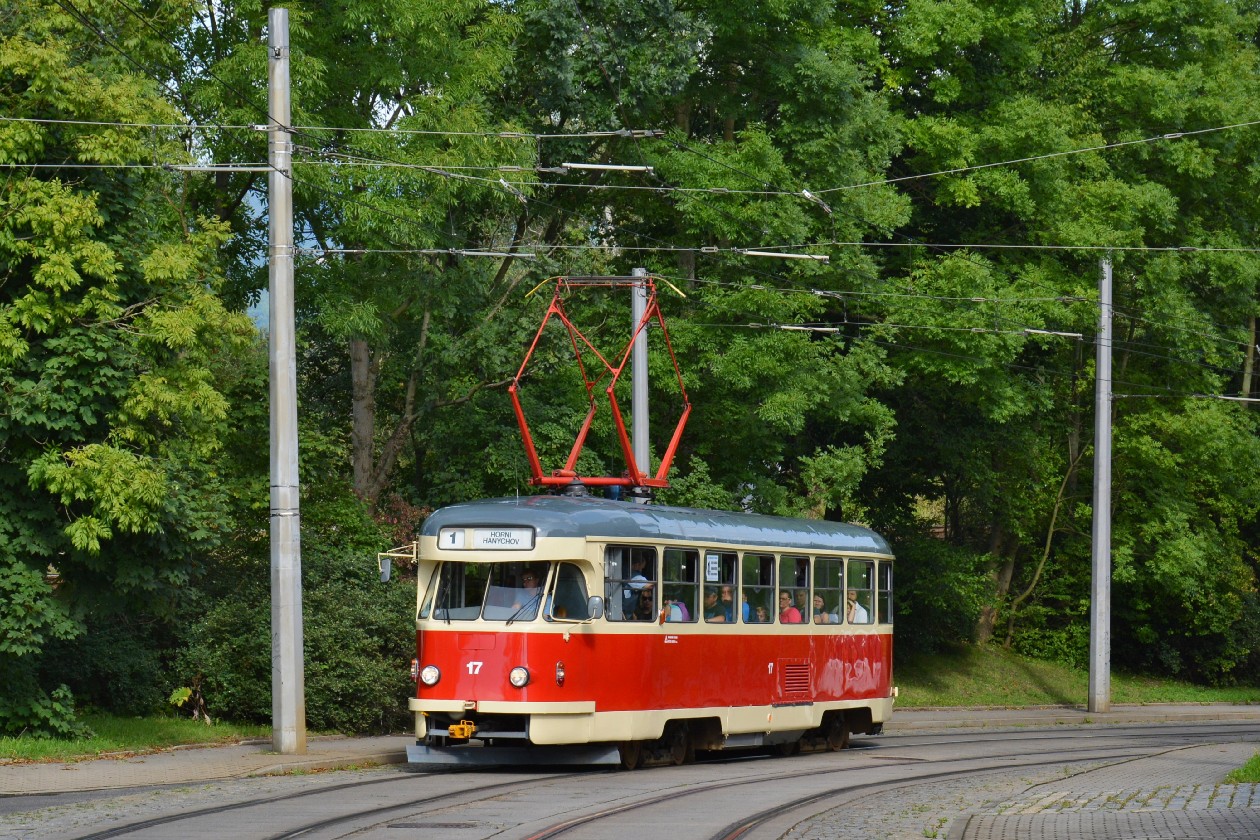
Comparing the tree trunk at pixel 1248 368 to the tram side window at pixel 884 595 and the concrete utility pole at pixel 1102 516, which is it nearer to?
the concrete utility pole at pixel 1102 516

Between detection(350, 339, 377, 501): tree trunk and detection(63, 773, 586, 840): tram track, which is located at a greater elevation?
detection(350, 339, 377, 501): tree trunk

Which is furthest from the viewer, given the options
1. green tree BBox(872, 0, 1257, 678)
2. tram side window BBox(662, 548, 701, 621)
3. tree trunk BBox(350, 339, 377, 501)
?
green tree BBox(872, 0, 1257, 678)

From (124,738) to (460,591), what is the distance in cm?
483

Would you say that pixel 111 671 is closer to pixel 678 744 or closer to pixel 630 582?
pixel 678 744

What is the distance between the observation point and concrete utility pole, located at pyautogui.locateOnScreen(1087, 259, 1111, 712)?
33.5m

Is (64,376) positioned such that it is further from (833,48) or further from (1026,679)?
(1026,679)

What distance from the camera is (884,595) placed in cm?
2508

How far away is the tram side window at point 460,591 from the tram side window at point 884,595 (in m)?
7.99

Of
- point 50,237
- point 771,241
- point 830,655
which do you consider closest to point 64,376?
point 50,237

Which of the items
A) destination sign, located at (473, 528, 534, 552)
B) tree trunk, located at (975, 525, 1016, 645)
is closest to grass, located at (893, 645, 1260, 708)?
tree trunk, located at (975, 525, 1016, 645)

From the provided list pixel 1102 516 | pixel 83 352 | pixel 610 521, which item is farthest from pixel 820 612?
pixel 1102 516

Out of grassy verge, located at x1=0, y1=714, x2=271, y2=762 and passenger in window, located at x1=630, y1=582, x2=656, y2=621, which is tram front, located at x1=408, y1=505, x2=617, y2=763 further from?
grassy verge, located at x1=0, y1=714, x2=271, y2=762

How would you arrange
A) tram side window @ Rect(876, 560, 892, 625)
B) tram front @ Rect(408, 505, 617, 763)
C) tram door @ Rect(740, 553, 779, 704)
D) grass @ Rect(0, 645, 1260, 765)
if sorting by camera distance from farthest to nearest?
grass @ Rect(0, 645, 1260, 765), tram side window @ Rect(876, 560, 892, 625), tram door @ Rect(740, 553, 779, 704), tram front @ Rect(408, 505, 617, 763)

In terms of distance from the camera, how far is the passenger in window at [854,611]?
23.9 metres
